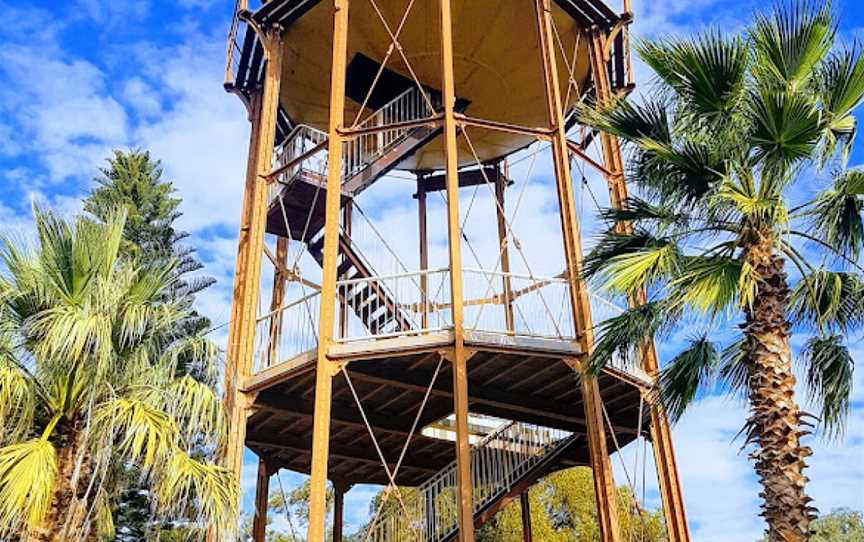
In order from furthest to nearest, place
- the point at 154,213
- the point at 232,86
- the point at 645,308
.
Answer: the point at 154,213, the point at 232,86, the point at 645,308

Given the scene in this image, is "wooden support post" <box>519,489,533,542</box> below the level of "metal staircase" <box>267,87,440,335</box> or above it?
below

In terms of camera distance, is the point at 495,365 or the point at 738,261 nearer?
the point at 738,261

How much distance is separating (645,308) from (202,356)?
4.74m

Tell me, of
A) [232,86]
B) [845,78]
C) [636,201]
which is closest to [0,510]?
[636,201]

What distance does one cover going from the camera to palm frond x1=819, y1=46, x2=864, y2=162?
8094 mm

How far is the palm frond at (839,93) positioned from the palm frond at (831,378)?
183 centimetres

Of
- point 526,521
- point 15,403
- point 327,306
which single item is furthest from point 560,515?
point 15,403

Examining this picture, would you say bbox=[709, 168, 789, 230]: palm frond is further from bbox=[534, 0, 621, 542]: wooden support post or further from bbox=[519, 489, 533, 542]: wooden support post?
bbox=[519, 489, 533, 542]: wooden support post

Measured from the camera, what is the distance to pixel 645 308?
854 centimetres

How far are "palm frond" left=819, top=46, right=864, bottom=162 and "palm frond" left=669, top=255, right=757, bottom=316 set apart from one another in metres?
1.48

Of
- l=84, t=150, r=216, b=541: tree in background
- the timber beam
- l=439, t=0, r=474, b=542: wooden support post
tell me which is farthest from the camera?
l=84, t=150, r=216, b=541: tree in background

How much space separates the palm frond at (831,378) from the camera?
809cm

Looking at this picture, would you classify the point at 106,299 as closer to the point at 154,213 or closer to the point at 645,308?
the point at 645,308

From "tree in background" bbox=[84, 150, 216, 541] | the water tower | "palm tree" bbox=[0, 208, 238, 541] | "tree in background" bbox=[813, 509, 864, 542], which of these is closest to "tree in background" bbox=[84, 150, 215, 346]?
"tree in background" bbox=[84, 150, 216, 541]
